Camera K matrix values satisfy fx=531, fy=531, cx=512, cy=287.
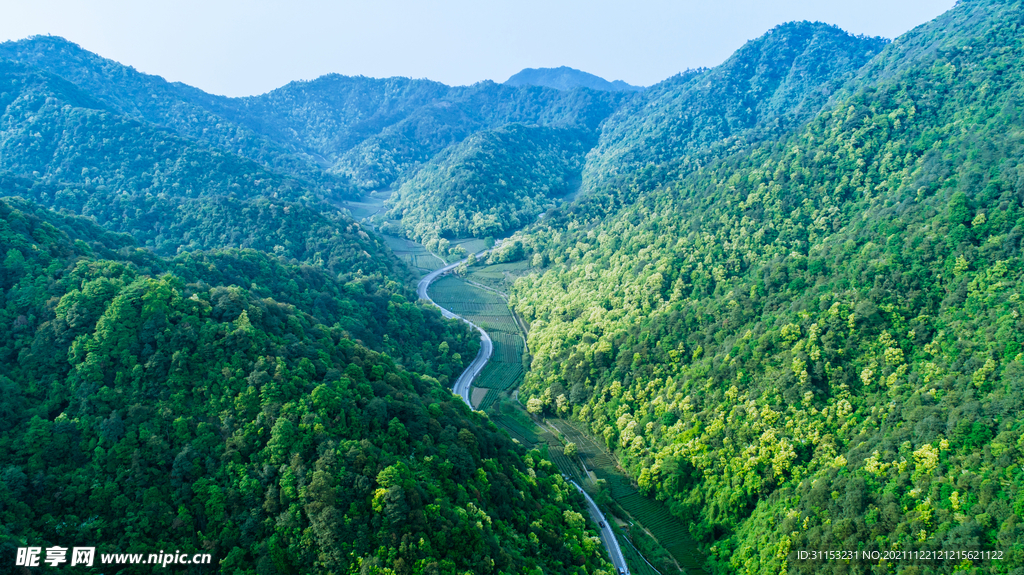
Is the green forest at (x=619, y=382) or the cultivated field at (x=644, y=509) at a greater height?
the green forest at (x=619, y=382)

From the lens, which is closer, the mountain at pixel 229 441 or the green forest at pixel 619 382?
the mountain at pixel 229 441

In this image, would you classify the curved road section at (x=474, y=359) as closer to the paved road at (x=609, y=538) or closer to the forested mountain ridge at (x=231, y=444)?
the paved road at (x=609, y=538)

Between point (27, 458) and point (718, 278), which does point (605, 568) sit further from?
point (718, 278)

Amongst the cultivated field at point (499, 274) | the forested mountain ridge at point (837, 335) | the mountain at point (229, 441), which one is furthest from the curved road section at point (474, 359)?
the mountain at point (229, 441)

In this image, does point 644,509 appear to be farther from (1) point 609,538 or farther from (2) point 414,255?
(2) point 414,255

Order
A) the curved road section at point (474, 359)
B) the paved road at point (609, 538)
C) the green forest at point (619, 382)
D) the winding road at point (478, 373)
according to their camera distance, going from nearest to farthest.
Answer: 1. the green forest at point (619, 382)
2. the paved road at point (609, 538)
3. the winding road at point (478, 373)
4. the curved road section at point (474, 359)

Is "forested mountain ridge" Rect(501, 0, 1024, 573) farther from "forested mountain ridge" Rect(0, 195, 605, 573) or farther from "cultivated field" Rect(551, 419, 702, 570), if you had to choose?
"forested mountain ridge" Rect(0, 195, 605, 573)

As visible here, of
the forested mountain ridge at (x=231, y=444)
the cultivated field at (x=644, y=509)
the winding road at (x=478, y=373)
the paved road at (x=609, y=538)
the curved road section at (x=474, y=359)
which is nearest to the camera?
the forested mountain ridge at (x=231, y=444)

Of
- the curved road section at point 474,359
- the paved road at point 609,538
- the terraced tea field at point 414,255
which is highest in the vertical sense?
the terraced tea field at point 414,255

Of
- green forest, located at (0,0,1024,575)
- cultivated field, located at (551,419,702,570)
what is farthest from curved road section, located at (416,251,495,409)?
cultivated field, located at (551,419,702,570)
